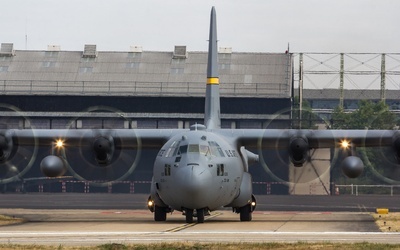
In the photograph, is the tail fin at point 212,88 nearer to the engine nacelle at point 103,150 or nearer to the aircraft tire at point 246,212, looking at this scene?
the aircraft tire at point 246,212

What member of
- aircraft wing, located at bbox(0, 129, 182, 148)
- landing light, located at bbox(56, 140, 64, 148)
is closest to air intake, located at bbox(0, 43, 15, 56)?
aircraft wing, located at bbox(0, 129, 182, 148)

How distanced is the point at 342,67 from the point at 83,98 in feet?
152

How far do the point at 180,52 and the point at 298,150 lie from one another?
43.5m

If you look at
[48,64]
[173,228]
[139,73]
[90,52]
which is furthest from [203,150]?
[48,64]

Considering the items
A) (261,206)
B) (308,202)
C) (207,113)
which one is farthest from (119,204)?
(207,113)

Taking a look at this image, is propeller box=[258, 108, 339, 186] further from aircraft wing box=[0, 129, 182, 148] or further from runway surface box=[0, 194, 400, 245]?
aircraft wing box=[0, 129, 182, 148]

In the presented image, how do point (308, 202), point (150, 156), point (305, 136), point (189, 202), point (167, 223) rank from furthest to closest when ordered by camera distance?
point (150, 156) < point (308, 202) < point (305, 136) < point (167, 223) < point (189, 202)

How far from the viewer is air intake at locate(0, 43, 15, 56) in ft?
274

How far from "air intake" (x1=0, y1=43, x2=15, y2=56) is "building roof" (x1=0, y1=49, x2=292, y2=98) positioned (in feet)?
0.91

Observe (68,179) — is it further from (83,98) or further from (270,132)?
(270,132)

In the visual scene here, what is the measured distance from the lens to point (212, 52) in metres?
43.6

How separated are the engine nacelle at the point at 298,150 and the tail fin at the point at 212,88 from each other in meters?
4.08

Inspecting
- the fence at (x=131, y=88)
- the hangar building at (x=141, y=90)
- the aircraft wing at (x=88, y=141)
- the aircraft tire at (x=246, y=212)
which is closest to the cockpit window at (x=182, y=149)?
the aircraft wing at (x=88, y=141)

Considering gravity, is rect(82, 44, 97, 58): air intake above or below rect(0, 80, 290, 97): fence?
above
